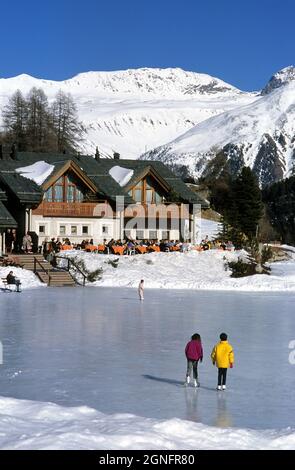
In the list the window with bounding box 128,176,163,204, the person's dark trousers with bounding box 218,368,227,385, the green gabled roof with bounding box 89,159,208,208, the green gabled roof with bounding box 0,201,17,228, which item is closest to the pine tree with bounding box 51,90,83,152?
the green gabled roof with bounding box 89,159,208,208

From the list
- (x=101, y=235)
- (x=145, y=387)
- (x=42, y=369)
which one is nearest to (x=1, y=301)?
(x=42, y=369)

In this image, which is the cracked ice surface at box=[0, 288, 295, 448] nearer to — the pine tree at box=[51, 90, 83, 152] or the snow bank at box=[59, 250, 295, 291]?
the snow bank at box=[59, 250, 295, 291]

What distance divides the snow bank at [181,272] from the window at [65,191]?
1140 cm

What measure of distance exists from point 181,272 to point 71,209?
41.4 ft

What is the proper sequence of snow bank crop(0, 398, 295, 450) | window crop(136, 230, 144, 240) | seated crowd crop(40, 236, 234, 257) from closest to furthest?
snow bank crop(0, 398, 295, 450)
seated crowd crop(40, 236, 234, 257)
window crop(136, 230, 144, 240)

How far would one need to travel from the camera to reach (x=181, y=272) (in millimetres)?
44625

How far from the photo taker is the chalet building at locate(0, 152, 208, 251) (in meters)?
53.7

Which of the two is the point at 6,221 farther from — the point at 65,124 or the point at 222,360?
the point at 65,124

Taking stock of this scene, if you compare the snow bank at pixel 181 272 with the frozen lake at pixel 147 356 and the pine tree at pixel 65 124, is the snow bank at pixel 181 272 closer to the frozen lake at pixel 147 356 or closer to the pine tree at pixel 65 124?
the frozen lake at pixel 147 356

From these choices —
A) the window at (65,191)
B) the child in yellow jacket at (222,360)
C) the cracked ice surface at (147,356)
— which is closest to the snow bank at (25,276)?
the cracked ice surface at (147,356)

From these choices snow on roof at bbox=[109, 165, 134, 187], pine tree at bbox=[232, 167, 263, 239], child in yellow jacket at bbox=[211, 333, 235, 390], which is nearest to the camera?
child in yellow jacket at bbox=[211, 333, 235, 390]

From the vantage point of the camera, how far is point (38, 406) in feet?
46.2

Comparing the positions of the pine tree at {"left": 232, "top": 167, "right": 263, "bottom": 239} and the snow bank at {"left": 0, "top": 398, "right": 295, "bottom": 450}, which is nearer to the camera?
the snow bank at {"left": 0, "top": 398, "right": 295, "bottom": 450}

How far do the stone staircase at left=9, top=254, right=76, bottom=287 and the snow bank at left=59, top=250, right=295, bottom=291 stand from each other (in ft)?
4.38
